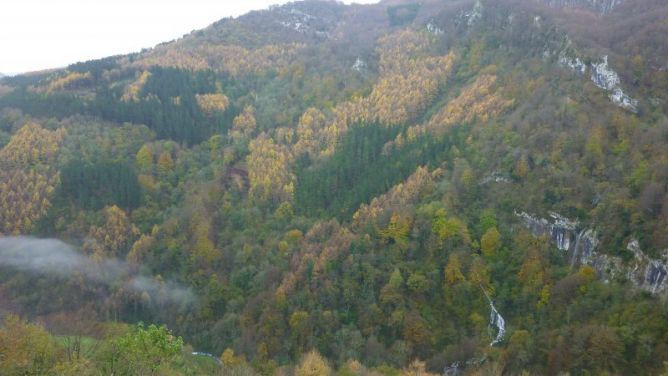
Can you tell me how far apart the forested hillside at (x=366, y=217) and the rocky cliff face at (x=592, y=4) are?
26.3 ft

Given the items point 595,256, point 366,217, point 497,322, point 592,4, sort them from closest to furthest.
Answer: point 595,256, point 497,322, point 366,217, point 592,4

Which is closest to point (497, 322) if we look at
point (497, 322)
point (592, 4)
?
point (497, 322)

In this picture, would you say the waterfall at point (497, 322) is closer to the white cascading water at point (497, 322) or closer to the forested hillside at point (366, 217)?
the white cascading water at point (497, 322)

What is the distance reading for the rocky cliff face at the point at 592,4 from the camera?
540 feet

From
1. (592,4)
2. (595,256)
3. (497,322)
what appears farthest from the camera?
(592,4)

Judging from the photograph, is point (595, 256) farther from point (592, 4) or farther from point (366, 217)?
point (592, 4)

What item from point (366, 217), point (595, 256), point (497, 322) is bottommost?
point (497, 322)

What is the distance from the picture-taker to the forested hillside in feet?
218

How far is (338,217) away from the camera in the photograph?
328 feet

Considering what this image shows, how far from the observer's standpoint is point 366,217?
9356 cm

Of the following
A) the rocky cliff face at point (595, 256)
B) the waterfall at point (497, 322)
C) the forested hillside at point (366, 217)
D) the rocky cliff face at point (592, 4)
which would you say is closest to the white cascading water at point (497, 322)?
the waterfall at point (497, 322)

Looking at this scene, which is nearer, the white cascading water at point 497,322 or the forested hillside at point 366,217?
the forested hillside at point 366,217

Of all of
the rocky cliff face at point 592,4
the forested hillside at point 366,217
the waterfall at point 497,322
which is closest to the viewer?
the forested hillside at point 366,217

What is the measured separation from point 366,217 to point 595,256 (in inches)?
1515
